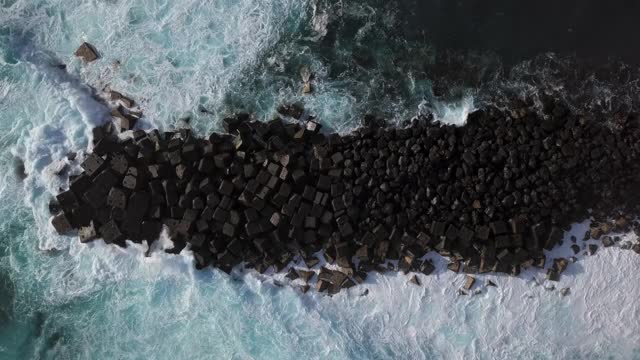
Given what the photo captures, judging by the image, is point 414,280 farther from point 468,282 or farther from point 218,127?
point 218,127

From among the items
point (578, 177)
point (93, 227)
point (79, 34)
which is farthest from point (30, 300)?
point (578, 177)

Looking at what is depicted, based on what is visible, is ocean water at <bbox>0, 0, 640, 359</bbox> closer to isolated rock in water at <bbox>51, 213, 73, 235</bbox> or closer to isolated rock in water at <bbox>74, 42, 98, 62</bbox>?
isolated rock in water at <bbox>74, 42, 98, 62</bbox>

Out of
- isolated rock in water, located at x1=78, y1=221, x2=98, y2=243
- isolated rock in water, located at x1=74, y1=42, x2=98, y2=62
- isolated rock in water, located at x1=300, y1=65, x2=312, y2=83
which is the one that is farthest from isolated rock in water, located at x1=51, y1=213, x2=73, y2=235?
isolated rock in water, located at x1=300, y1=65, x2=312, y2=83

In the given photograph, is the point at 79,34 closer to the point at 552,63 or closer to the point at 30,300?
the point at 30,300

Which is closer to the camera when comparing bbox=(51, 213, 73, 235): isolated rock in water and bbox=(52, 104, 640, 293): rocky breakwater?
bbox=(52, 104, 640, 293): rocky breakwater

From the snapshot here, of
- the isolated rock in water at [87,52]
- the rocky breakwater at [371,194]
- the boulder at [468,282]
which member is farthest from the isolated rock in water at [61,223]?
the boulder at [468,282]

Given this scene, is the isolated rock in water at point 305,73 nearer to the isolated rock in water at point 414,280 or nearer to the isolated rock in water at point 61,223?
the isolated rock in water at point 414,280

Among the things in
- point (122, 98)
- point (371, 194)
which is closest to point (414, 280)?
point (371, 194)

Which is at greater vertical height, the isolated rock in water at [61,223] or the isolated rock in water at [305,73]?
the isolated rock in water at [305,73]
